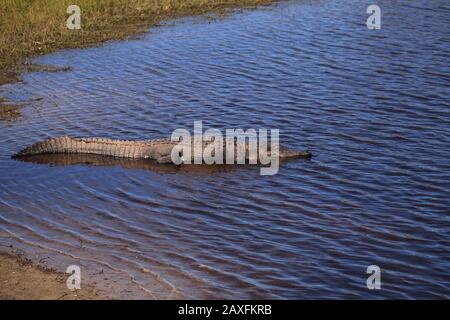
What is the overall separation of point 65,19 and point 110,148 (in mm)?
10388

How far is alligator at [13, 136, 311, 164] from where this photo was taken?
10.9 metres

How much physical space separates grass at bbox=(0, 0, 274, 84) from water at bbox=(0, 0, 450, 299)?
85 centimetres

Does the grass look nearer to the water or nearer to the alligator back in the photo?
the water

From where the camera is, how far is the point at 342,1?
856 inches

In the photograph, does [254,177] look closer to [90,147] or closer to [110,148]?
[110,148]

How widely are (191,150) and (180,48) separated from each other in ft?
25.1

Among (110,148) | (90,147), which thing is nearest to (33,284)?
(110,148)

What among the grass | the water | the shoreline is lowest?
the shoreline

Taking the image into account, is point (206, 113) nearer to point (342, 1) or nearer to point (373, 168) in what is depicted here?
point (373, 168)

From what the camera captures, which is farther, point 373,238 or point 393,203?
point 393,203

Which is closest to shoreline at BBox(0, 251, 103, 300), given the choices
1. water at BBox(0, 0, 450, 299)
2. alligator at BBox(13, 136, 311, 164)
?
water at BBox(0, 0, 450, 299)

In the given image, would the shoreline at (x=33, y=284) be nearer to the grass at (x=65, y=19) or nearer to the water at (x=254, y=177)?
the water at (x=254, y=177)

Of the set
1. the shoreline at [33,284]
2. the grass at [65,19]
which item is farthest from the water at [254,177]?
the grass at [65,19]

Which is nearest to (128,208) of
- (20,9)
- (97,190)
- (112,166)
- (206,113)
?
(97,190)
